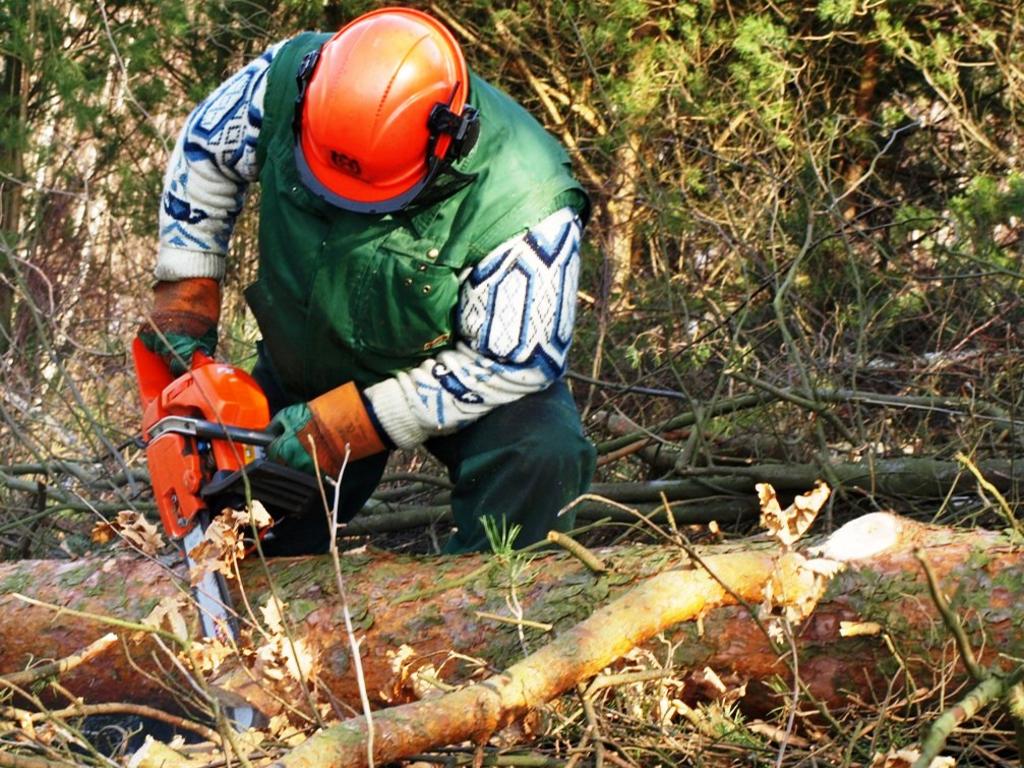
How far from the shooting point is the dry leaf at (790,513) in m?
2.07

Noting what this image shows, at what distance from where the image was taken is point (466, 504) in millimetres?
3557

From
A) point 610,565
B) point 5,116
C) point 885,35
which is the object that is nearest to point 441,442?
point 610,565

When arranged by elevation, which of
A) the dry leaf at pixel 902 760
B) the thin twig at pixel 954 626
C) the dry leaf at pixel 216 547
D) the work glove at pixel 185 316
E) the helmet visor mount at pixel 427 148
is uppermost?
the helmet visor mount at pixel 427 148

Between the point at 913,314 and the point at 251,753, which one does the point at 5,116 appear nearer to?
the point at 913,314

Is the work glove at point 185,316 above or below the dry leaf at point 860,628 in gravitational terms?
A: above

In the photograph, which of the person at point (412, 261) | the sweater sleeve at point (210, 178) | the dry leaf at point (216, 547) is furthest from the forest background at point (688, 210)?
the dry leaf at point (216, 547)

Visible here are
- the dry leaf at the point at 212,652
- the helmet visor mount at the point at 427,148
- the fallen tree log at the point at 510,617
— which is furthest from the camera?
the helmet visor mount at the point at 427,148

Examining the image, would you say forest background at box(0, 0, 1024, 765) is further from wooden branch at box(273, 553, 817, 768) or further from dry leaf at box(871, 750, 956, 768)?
dry leaf at box(871, 750, 956, 768)

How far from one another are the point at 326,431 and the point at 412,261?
50 cm

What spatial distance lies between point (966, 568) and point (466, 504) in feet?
4.75

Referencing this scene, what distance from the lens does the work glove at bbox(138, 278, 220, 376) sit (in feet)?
12.1

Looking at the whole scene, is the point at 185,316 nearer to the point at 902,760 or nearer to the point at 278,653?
the point at 278,653

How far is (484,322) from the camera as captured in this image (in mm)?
3367

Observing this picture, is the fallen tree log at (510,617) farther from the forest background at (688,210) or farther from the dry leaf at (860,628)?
the forest background at (688,210)
